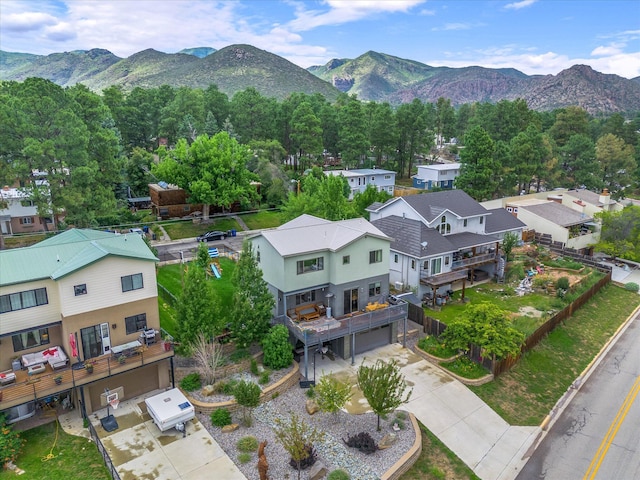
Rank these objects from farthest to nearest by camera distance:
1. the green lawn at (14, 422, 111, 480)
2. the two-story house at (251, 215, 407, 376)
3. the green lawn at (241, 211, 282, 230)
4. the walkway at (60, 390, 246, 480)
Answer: the green lawn at (241, 211, 282, 230)
the two-story house at (251, 215, 407, 376)
the walkway at (60, 390, 246, 480)
the green lawn at (14, 422, 111, 480)

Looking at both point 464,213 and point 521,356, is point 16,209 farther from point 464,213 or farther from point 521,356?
point 521,356

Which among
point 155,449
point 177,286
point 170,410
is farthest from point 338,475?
point 177,286

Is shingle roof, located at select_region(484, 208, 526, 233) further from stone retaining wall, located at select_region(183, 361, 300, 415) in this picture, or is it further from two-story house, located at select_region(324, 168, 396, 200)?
stone retaining wall, located at select_region(183, 361, 300, 415)

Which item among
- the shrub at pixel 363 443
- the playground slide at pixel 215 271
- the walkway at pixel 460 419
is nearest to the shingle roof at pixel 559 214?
the walkway at pixel 460 419

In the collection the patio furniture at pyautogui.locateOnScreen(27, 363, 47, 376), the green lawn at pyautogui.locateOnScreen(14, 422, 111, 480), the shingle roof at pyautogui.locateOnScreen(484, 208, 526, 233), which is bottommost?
the green lawn at pyautogui.locateOnScreen(14, 422, 111, 480)

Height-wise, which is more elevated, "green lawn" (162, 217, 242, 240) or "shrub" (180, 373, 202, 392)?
"green lawn" (162, 217, 242, 240)

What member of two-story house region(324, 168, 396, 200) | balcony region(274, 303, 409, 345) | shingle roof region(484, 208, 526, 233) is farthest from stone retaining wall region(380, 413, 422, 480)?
two-story house region(324, 168, 396, 200)

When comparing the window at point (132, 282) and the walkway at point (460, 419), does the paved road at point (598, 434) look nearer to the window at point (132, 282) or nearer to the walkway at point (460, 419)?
the walkway at point (460, 419)
